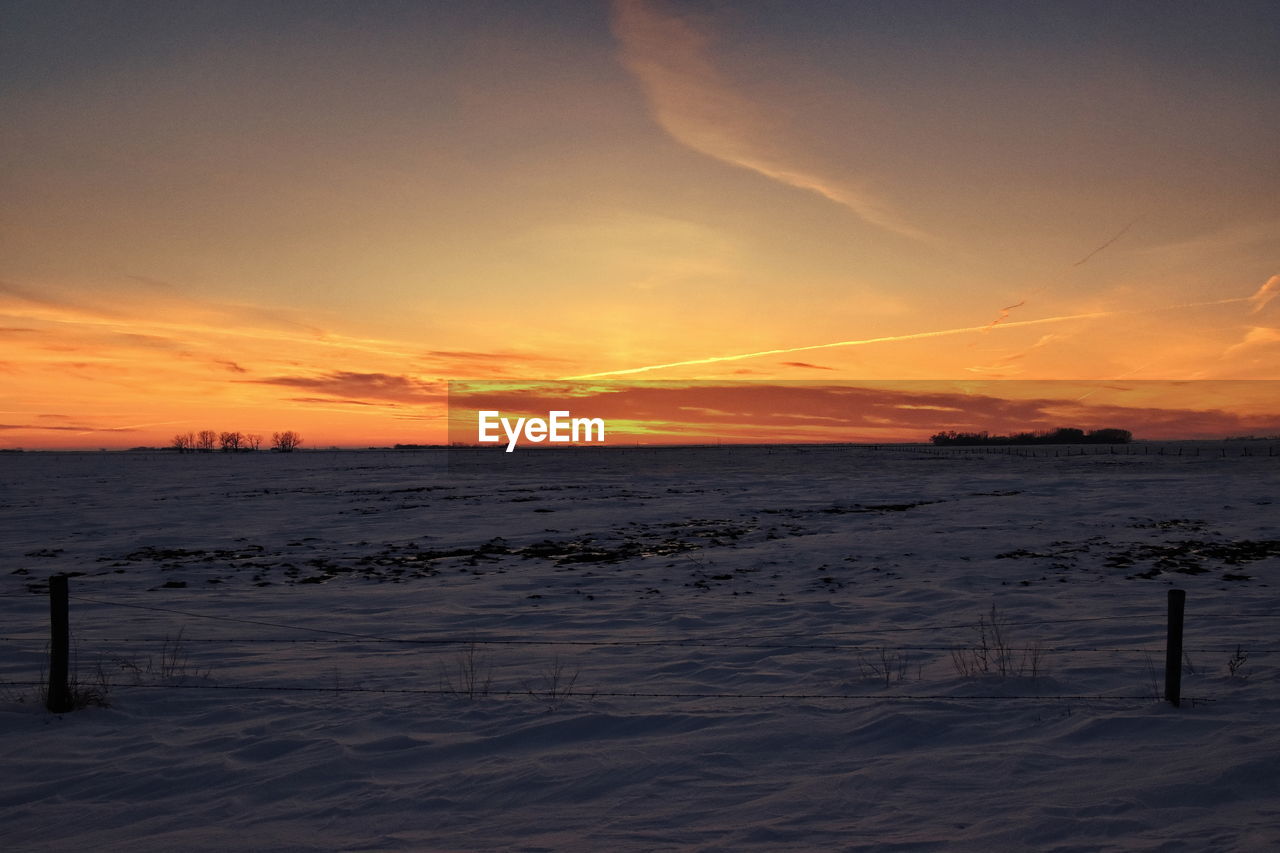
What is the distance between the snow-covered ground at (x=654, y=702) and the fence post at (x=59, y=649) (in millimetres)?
185

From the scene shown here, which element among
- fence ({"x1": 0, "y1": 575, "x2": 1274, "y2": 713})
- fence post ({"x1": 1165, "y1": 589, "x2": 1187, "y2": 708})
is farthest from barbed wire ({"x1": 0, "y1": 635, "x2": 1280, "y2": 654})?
fence post ({"x1": 1165, "y1": 589, "x2": 1187, "y2": 708})

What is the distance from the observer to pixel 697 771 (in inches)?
287

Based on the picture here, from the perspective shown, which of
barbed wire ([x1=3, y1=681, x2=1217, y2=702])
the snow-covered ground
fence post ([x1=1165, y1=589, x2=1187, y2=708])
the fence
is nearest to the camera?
the snow-covered ground

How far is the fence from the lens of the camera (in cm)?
855

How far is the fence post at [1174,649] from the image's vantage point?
8078mm

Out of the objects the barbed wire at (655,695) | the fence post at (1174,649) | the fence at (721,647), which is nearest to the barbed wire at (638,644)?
the fence at (721,647)

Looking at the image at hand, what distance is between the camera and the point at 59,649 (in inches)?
333

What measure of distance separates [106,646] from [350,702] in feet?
17.3

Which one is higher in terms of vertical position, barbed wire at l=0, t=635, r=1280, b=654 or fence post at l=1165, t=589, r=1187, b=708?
fence post at l=1165, t=589, r=1187, b=708

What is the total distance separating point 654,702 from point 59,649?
6.29 m

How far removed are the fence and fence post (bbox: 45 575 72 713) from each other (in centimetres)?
1

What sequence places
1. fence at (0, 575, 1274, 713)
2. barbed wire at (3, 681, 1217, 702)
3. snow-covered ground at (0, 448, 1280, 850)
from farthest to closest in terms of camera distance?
1. barbed wire at (3, 681, 1217, 702)
2. fence at (0, 575, 1274, 713)
3. snow-covered ground at (0, 448, 1280, 850)

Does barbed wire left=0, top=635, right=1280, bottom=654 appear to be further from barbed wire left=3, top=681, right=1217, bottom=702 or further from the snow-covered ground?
barbed wire left=3, top=681, right=1217, bottom=702

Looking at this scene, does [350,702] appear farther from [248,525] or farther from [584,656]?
[248,525]
